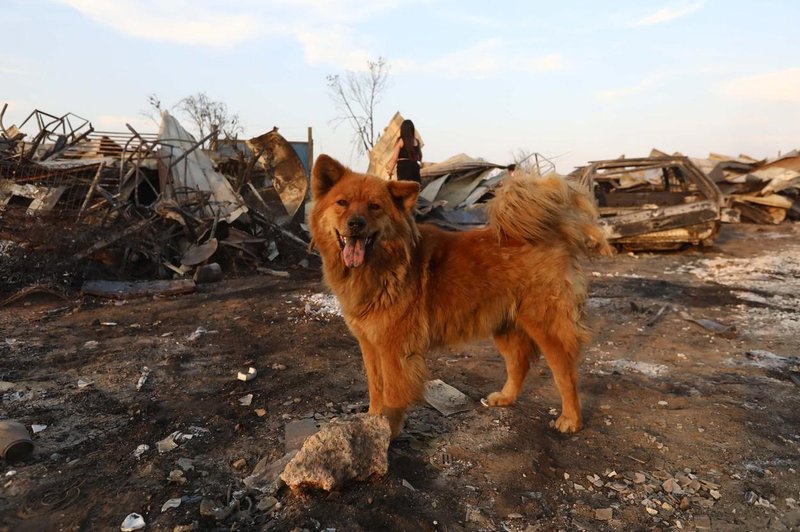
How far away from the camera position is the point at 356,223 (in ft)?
11.1

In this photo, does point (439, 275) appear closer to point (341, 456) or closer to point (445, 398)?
point (445, 398)

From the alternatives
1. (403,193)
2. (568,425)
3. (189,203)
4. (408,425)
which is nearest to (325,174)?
(403,193)

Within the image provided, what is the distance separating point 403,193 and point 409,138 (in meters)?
5.69

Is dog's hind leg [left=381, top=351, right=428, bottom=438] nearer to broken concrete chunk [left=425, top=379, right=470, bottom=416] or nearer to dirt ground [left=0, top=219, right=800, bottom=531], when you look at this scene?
dirt ground [left=0, top=219, right=800, bottom=531]

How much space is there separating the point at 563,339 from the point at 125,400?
11.7ft

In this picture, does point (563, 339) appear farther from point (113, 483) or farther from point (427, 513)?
point (113, 483)

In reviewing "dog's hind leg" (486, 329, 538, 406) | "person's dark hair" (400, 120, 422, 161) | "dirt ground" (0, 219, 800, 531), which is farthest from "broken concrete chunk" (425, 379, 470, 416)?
"person's dark hair" (400, 120, 422, 161)

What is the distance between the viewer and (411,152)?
9281 mm

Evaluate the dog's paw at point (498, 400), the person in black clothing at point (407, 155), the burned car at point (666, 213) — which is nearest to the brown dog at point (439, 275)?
the dog's paw at point (498, 400)

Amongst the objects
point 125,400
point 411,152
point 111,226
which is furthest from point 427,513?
point 111,226

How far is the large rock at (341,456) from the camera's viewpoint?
2.82 m

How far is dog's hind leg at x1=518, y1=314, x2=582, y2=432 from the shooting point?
3.87 metres

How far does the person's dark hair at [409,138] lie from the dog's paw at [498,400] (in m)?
5.82

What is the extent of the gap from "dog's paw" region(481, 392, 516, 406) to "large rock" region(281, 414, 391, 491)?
1.40m
